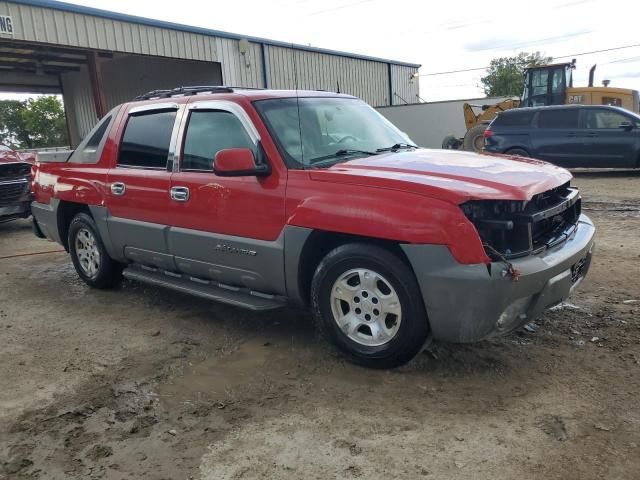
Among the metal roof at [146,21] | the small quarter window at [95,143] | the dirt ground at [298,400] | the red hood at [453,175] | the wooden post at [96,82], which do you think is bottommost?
the dirt ground at [298,400]

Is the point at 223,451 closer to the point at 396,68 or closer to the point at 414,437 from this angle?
the point at 414,437

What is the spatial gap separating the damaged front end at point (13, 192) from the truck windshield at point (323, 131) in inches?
263

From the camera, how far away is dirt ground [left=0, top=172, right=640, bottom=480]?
2656 mm

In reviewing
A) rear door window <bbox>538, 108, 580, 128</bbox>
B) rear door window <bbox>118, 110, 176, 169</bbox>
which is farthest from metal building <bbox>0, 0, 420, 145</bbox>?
rear door window <bbox>118, 110, 176, 169</bbox>

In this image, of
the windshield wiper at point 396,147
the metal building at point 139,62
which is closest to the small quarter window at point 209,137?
the windshield wiper at point 396,147

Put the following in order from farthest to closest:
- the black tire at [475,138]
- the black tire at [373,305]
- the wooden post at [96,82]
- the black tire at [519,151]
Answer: the black tire at [475,138] → the wooden post at [96,82] → the black tire at [519,151] → the black tire at [373,305]

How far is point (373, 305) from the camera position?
3459 mm

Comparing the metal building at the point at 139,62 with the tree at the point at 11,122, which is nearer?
the metal building at the point at 139,62

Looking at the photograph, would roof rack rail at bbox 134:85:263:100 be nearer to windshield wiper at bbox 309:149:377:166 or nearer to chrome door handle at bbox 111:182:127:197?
chrome door handle at bbox 111:182:127:197

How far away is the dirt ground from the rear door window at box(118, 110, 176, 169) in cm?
134

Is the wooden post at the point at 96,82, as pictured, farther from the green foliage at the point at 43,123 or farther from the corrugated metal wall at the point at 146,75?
the green foliage at the point at 43,123

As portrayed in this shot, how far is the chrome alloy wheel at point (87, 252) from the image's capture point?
18.2 feet

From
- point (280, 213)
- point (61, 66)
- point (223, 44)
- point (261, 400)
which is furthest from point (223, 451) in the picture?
point (61, 66)

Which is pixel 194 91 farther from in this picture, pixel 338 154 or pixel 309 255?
pixel 309 255
